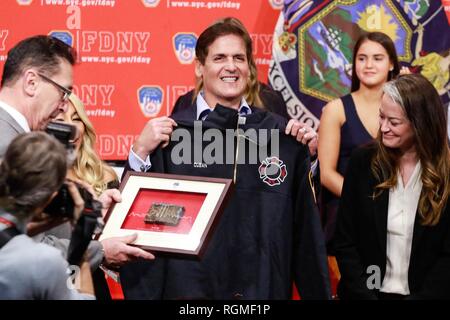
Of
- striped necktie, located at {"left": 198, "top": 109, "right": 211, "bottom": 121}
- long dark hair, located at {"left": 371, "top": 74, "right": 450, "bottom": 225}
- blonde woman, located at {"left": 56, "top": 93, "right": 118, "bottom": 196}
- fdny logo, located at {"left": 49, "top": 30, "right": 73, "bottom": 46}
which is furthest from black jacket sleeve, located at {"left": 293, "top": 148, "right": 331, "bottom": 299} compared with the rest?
fdny logo, located at {"left": 49, "top": 30, "right": 73, "bottom": 46}

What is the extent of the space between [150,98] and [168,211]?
1.91 meters

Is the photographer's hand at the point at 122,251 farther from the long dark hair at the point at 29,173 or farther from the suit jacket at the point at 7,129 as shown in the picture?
the long dark hair at the point at 29,173

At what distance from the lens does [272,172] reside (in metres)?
3.46

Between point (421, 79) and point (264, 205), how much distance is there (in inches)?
34.2

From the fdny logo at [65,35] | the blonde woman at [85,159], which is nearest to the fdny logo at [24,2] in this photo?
the fdny logo at [65,35]

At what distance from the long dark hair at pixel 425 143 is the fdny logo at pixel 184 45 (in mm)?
1731

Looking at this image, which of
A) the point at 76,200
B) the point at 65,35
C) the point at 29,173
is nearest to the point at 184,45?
the point at 65,35

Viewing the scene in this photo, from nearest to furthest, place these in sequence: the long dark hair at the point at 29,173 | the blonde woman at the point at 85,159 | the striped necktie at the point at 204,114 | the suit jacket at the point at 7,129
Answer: the long dark hair at the point at 29,173 < the suit jacket at the point at 7,129 < the striped necktie at the point at 204,114 < the blonde woman at the point at 85,159

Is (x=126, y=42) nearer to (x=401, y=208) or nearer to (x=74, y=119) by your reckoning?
(x=74, y=119)

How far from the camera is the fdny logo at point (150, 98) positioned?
507 centimetres

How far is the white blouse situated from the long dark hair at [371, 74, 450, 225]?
0.04 meters

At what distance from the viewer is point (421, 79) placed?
3619 mm
